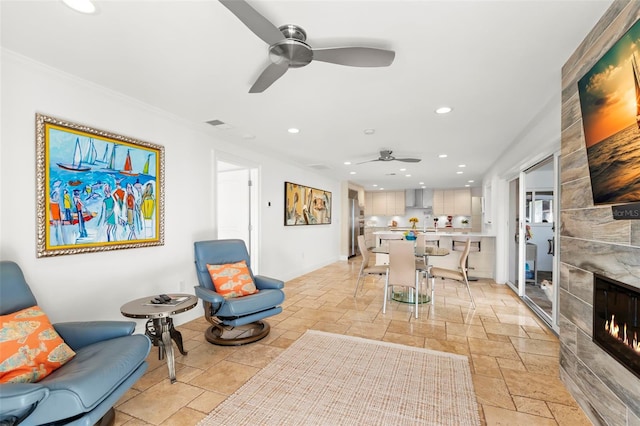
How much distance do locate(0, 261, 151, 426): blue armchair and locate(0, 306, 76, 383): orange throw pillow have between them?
58 millimetres

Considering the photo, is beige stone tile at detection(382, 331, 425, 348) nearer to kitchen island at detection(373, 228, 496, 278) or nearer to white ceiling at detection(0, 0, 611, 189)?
white ceiling at detection(0, 0, 611, 189)

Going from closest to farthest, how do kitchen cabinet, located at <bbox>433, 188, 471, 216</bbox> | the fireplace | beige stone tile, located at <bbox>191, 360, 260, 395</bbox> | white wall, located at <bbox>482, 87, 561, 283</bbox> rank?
the fireplace
beige stone tile, located at <bbox>191, 360, 260, 395</bbox>
white wall, located at <bbox>482, 87, 561, 283</bbox>
kitchen cabinet, located at <bbox>433, 188, 471, 216</bbox>

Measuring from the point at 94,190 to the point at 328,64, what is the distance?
2255 mm

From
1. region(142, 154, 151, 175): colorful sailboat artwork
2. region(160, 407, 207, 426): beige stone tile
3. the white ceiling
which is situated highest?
the white ceiling

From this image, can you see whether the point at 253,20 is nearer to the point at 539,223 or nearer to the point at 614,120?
the point at 614,120

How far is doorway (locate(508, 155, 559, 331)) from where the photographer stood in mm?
3763

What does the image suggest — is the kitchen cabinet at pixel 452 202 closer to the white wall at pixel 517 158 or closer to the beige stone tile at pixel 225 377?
the white wall at pixel 517 158

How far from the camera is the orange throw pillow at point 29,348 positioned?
1.48 metres

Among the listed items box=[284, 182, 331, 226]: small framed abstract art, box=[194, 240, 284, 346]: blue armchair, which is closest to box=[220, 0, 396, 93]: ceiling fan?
box=[194, 240, 284, 346]: blue armchair

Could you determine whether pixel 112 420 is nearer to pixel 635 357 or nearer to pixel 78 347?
pixel 78 347

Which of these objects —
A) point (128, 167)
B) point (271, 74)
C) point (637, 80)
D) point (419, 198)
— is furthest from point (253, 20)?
point (419, 198)

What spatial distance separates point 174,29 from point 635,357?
3058 mm

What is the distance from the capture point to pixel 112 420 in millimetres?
1757

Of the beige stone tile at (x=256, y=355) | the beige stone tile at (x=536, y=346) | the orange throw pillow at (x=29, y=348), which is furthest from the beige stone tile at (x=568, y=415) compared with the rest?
the orange throw pillow at (x=29, y=348)
